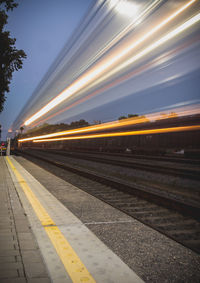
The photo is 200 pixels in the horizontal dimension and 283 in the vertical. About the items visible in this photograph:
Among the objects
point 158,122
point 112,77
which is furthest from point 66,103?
point 158,122

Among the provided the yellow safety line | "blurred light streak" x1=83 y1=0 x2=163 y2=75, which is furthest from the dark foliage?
the yellow safety line

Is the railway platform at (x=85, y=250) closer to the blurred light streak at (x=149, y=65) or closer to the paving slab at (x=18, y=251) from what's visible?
the paving slab at (x=18, y=251)

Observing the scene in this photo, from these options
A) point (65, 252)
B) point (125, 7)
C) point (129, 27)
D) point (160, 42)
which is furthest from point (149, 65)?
point (65, 252)

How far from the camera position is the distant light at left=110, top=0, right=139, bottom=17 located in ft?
33.4

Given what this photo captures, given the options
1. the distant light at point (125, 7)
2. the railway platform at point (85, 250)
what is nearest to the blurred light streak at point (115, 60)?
the distant light at point (125, 7)

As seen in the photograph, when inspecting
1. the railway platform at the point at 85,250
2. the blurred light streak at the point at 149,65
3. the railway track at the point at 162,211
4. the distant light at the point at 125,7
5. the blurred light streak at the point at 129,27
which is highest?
the distant light at the point at 125,7

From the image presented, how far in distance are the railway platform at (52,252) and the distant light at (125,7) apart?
9210mm

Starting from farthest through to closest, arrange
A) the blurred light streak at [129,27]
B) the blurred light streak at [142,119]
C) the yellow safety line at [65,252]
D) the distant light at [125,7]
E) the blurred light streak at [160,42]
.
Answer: the distant light at [125,7] → the blurred light streak at [142,119] → the blurred light streak at [129,27] → the blurred light streak at [160,42] → the yellow safety line at [65,252]

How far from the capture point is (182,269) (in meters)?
2.44

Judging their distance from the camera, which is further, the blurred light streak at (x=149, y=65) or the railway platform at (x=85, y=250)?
the blurred light streak at (x=149, y=65)

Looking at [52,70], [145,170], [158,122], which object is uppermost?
[52,70]

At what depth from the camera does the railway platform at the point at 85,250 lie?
221 centimetres

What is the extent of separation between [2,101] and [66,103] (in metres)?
8.46

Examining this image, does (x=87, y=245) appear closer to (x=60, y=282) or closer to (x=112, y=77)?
(x=60, y=282)
